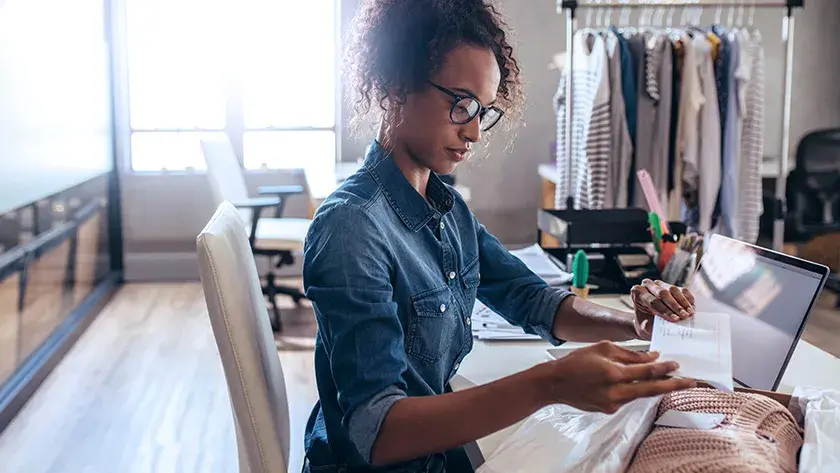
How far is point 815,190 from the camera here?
4684 millimetres

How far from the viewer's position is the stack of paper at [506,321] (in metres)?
1.66

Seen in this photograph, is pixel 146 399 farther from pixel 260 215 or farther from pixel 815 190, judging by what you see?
pixel 815 190

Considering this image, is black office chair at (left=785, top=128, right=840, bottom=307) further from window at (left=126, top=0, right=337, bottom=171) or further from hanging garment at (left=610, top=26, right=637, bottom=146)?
window at (left=126, top=0, right=337, bottom=171)

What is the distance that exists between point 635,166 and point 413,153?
2.53 meters

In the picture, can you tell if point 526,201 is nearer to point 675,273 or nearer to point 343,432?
point 675,273

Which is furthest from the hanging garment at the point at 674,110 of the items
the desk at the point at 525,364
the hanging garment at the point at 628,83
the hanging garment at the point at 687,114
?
the desk at the point at 525,364

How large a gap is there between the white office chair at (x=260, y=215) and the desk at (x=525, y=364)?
2454mm

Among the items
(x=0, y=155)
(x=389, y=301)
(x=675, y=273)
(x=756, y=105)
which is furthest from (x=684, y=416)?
(x=756, y=105)

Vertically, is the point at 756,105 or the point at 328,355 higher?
the point at 756,105

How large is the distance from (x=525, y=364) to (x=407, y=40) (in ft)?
1.99

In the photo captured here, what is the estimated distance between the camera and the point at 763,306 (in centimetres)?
131

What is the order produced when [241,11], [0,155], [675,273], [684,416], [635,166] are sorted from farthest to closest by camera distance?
[241,11], [635,166], [0,155], [675,273], [684,416]

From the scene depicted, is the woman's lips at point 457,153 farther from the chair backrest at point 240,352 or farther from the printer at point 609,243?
the printer at point 609,243

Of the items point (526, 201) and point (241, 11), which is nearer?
point (241, 11)
